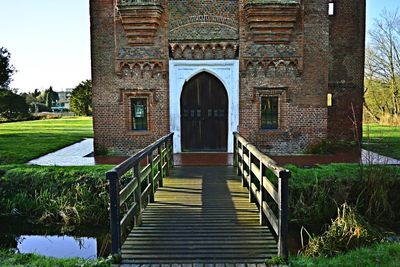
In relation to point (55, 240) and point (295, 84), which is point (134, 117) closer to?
point (295, 84)

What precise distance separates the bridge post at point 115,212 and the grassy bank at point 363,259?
2.21 m

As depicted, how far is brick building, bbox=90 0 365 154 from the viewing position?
502 inches

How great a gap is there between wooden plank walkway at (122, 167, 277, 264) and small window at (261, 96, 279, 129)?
5.54 metres

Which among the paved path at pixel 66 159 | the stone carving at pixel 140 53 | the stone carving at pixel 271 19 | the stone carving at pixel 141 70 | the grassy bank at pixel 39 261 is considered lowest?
the grassy bank at pixel 39 261

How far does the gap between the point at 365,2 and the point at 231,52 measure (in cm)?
683

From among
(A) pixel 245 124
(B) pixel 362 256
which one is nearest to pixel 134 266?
(B) pixel 362 256

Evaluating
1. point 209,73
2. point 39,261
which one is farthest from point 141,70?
point 39,261

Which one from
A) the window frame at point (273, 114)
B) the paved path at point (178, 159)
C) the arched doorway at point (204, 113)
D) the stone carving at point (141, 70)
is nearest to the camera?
the paved path at point (178, 159)

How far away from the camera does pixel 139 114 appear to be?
44.1 feet

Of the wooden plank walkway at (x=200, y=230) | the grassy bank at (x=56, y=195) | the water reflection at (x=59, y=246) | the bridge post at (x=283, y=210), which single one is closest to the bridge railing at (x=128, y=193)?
the wooden plank walkway at (x=200, y=230)

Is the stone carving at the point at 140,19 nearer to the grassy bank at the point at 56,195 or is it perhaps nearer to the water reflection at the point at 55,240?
the grassy bank at the point at 56,195

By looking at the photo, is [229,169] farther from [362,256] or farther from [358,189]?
[362,256]

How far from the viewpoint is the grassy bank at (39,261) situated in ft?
15.4

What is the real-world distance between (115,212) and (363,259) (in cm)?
347
